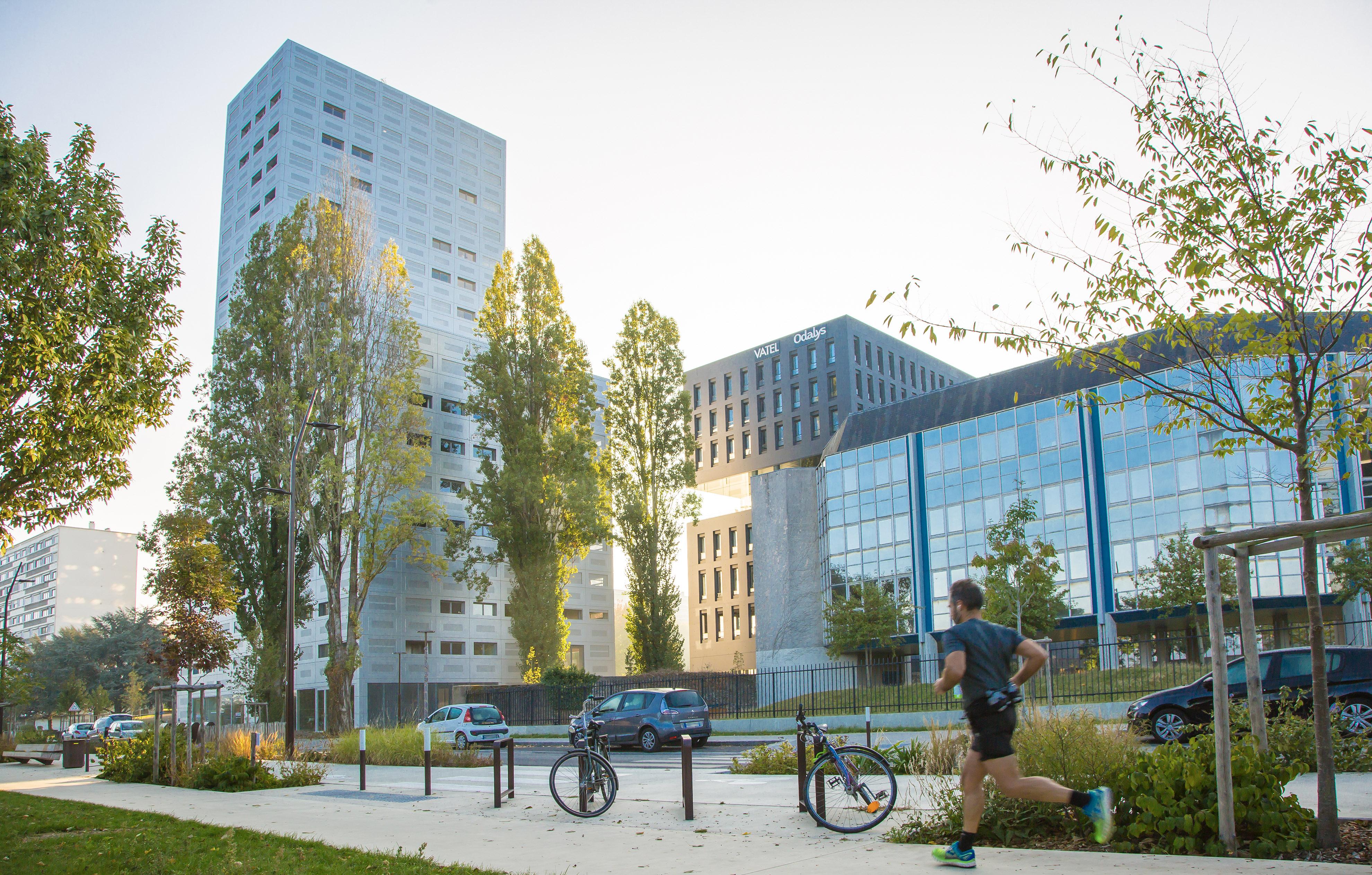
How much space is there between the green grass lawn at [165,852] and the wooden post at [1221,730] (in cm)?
481

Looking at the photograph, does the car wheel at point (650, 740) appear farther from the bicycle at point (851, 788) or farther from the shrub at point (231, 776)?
→ the bicycle at point (851, 788)

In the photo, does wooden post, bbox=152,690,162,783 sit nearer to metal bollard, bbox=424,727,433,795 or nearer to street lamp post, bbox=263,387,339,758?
street lamp post, bbox=263,387,339,758

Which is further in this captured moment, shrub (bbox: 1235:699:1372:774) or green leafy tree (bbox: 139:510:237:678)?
green leafy tree (bbox: 139:510:237:678)

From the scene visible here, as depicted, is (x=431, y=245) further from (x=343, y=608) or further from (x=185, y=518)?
(x=185, y=518)

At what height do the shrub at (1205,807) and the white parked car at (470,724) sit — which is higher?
the shrub at (1205,807)

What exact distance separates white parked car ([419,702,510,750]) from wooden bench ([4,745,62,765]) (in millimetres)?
9255

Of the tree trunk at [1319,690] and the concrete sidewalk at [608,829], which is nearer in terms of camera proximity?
the tree trunk at [1319,690]

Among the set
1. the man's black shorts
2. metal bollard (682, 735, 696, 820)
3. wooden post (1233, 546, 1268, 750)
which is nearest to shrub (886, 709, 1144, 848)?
wooden post (1233, 546, 1268, 750)

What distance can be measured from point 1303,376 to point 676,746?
66.7 ft

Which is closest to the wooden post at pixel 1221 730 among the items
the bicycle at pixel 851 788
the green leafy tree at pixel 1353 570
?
the bicycle at pixel 851 788

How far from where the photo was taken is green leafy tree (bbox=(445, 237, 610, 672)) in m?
42.4

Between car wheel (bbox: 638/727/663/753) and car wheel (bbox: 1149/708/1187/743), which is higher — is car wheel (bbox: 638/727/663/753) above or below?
below

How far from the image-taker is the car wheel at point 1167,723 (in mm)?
14602

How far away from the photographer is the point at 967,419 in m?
48.4
